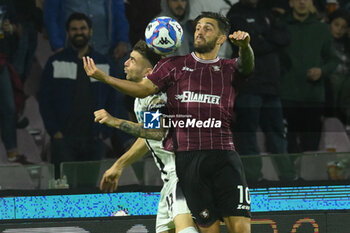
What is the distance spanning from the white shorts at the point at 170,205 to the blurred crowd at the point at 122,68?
227cm

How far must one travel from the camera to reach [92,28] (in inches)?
363

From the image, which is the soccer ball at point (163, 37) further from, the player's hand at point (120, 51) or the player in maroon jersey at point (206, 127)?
the player's hand at point (120, 51)

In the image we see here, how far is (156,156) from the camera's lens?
658cm

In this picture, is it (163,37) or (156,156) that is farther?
(156,156)

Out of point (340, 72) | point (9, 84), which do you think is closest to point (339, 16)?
point (340, 72)

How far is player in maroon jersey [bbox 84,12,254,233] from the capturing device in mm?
5871

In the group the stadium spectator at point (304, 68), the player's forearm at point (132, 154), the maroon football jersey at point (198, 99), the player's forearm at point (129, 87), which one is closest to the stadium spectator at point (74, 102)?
the stadium spectator at point (304, 68)

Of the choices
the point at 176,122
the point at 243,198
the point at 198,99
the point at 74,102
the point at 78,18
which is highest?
the point at 78,18

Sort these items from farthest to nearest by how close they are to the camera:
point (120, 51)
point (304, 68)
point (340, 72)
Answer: point (340, 72), point (304, 68), point (120, 51)

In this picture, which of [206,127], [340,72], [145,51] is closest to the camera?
[206,127]

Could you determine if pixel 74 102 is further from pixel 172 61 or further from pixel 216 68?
pixel 216 68

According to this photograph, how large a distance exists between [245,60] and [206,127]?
1.68 ft

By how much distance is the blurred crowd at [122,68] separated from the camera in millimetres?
8914

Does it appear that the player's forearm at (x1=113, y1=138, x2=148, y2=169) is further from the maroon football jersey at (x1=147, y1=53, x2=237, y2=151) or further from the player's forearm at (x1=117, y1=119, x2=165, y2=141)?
the maroon football jersey at (x1=147, y1=53, x2=237, y2=151)
